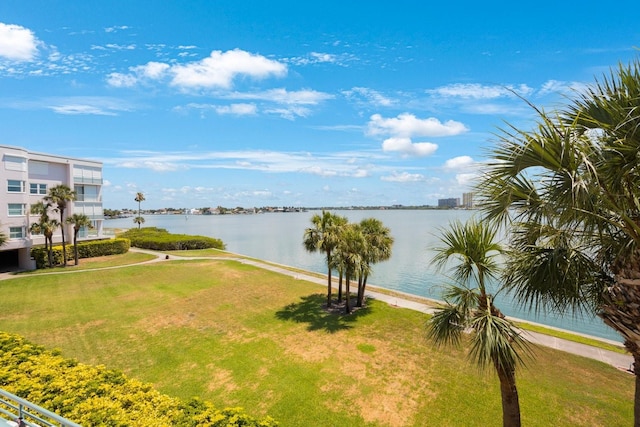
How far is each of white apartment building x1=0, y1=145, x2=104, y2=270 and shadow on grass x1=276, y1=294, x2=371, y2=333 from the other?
2641cm

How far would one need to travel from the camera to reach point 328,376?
1159 cm

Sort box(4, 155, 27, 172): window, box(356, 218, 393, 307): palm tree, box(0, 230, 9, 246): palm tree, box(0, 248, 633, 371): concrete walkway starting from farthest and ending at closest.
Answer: box(4, 155, 27, 172): window < box(0, 230, 9, 246): palm tree < box(356, 218, 393, 307): palm tree < box(0, 248, 633, 371): concrete walkway

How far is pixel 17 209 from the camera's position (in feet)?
93.3

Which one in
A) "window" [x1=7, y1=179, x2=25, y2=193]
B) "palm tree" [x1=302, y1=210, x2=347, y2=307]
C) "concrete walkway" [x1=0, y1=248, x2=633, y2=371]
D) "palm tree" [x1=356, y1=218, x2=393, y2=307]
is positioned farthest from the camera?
"window" [x1=7, y1=179, x2=25, y2=193]

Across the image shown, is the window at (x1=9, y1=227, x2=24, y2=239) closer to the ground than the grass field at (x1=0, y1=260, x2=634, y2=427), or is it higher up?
higher up

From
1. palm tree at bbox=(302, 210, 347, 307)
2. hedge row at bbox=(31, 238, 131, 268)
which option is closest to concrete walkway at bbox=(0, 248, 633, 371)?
hedge row at bbox=(31, 238, 131, 268)

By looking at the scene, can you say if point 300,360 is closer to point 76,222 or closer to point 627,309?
point 627,309

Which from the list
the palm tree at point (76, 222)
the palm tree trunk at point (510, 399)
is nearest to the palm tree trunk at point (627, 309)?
the palm tree trunk at point (510, 399)

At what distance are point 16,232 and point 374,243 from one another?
32165 millimetres

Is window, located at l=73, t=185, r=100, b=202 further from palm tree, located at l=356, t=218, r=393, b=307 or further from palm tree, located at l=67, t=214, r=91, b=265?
palm tree, located at l=356, t=218, r=393, b=307

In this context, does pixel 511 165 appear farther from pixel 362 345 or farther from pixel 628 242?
pixel 362 345

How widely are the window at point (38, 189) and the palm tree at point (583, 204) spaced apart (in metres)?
39.4

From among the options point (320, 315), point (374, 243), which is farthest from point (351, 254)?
point (320, 315)

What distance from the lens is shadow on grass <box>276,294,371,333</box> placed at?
16.6 metres
